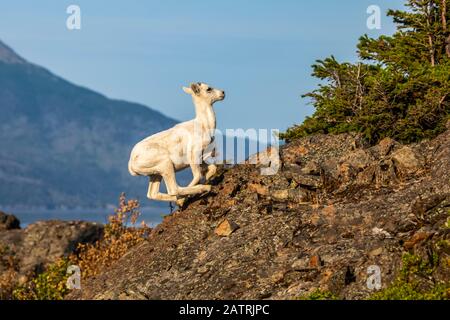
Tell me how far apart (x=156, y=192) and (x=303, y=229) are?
13.8 ft

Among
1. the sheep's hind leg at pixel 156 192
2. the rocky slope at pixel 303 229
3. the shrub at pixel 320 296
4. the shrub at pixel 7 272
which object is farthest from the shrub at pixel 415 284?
the shrub at pixel 7 272

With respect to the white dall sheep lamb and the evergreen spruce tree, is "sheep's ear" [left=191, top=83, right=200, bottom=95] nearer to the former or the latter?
the white dall sheep lamb

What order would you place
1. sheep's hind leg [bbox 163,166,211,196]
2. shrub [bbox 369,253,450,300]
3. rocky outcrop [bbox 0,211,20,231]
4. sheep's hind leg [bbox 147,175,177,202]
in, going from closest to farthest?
shrub [bbox 369,253,450,300]
sheep's hind leg [bbox 163,166,211,196]
sheep's hind leg [bbox 147,175,177,202]
rocky outcrop [bbox 0,211,20,231]

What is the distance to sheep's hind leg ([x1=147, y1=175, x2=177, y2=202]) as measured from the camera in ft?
85.8

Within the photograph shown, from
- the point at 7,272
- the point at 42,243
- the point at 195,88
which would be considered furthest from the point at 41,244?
the point at 195,88

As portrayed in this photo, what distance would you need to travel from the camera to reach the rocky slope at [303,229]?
71.8 ft

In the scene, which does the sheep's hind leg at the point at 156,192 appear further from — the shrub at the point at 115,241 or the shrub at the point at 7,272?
the shrub at the point at 7,272

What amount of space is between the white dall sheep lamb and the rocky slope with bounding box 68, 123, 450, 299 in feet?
2.72

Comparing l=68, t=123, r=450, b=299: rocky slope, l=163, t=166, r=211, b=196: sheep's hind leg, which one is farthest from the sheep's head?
l=68, t=123, r=450, b=299: rocky slope

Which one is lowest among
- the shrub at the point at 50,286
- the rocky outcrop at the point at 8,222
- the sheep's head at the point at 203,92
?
the shrub at the point at 50,286

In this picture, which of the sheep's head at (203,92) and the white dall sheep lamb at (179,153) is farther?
the sheep's head at (203,92)

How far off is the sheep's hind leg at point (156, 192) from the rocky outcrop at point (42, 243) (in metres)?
13.9

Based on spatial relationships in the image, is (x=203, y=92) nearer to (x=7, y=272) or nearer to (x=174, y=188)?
(x=174, y=188)

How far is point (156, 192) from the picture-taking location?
2633 cm
